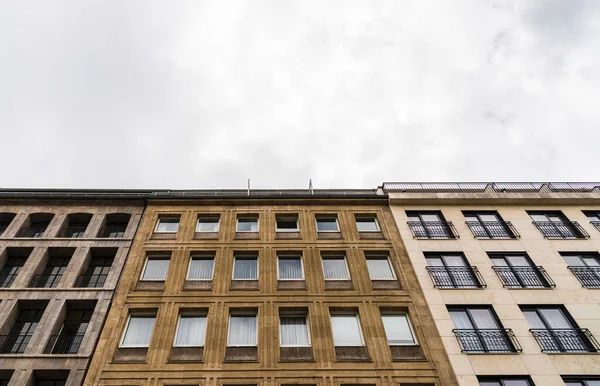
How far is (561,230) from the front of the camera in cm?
2209

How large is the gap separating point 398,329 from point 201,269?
10.5 meters

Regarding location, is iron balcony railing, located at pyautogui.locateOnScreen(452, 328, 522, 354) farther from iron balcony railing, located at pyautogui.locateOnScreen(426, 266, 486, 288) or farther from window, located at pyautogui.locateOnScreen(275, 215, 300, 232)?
window, located at pyautogui.locateOnScreen(275, 215, 300, 232)

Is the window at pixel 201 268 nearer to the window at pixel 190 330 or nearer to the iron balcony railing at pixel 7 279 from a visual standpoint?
the window at pixel 190 330

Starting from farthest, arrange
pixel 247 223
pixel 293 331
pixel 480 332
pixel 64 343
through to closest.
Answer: pixel 247 223
pixel 293 331
pixel 64 343
pixel 480 332

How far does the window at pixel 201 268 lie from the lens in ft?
64.5

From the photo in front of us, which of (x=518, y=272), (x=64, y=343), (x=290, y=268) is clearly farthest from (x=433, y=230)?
(x=64, y=343)

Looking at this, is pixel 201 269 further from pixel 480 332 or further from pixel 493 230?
pixel 493 230

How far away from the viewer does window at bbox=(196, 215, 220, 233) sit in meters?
22.8

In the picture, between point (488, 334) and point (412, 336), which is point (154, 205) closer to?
point (412, 336)

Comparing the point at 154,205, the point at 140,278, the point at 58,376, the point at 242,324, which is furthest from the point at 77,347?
the point at 154,205

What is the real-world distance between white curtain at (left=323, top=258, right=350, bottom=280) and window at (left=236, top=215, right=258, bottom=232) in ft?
16.3

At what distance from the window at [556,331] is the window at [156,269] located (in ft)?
58.8

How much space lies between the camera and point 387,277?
19953mm

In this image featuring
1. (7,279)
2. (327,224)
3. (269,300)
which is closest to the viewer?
(269,300)
